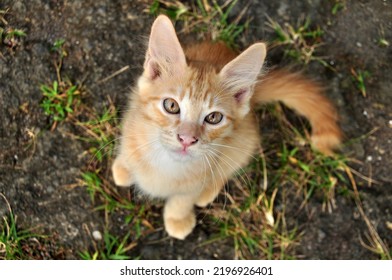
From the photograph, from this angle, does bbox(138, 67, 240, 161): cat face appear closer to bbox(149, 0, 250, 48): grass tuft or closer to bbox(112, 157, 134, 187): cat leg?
bbox(112, 157, 134, 187): cat leg

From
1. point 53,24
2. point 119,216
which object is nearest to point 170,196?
point 119,216

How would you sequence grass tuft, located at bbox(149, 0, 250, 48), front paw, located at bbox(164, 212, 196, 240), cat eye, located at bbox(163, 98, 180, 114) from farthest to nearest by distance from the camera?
grass tuft, located at bbox(149, 0, 250, 48) → front paw, located at bbox(164, 212, 196, 240) → cat eye, located at bbox(163, 98, 180, 114)

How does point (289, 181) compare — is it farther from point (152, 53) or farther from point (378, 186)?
point (152, 53)

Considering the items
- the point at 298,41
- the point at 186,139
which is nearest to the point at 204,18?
the point at 298,41

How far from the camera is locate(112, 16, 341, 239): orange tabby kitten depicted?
1.50m

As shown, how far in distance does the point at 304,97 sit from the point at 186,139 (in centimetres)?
73

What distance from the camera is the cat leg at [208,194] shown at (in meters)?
1.92

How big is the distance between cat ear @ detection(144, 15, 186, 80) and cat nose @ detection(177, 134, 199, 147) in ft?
0.86

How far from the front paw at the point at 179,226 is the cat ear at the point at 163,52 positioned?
2.41ft

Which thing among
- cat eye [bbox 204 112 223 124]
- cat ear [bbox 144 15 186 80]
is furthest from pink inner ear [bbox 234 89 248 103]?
cat ear [bbox 144 15 186 80]

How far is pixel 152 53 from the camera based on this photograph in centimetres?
152

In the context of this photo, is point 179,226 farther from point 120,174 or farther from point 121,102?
point 121,102

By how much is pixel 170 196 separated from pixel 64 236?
53 cm

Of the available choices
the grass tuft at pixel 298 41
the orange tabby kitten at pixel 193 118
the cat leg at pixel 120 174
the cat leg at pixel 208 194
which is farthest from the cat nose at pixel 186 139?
the grass tuft at pixel 298 41
